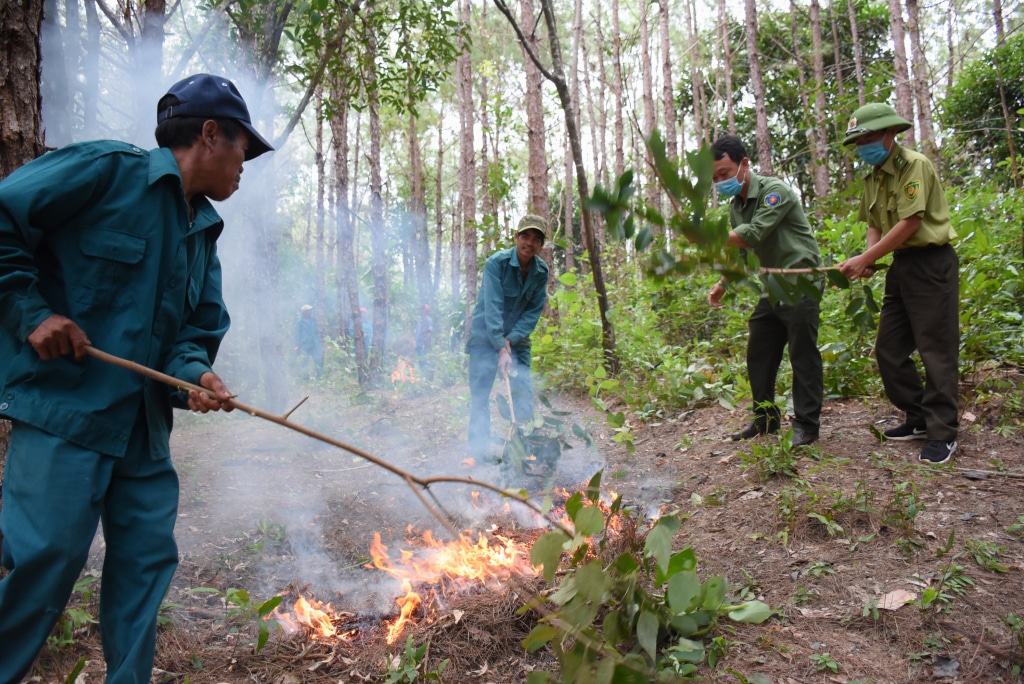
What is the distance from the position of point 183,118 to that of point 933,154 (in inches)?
373

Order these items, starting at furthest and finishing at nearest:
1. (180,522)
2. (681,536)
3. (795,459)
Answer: (180,522), (795,459), (681,536)

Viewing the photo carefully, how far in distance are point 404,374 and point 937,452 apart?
9.22m

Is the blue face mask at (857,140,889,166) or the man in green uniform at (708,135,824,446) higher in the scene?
the blue face mask at (857,140,889,166)

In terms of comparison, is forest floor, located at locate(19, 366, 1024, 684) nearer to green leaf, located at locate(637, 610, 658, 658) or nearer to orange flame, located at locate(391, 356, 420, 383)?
green leaf, located at locate(637, 610, 658, 658)

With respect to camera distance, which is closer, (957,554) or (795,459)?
(957,554)

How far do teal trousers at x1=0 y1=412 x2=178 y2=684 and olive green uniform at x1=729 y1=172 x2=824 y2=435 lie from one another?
357cm

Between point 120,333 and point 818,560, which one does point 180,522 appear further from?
point 818,560

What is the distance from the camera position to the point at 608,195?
1517 millimetres

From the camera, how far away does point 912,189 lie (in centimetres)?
367

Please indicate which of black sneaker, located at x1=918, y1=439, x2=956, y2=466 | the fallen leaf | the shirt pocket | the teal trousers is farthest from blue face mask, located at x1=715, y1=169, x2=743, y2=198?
the teal trousers

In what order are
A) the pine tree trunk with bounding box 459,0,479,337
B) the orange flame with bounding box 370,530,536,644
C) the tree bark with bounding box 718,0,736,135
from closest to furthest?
the orange flame with bounding box 370,530,536,644 < the pine tree trunk with bounding box 459,0,479,337 < the tree bark with bounding box 718,0,736,135

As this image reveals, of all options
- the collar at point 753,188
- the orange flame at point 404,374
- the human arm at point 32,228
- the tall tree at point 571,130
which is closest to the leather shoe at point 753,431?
the collar at point 753,188

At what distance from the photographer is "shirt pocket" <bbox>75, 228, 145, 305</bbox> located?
1.92 metres

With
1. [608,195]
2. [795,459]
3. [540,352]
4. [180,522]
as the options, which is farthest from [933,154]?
[180,522]
